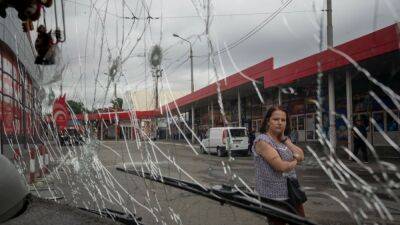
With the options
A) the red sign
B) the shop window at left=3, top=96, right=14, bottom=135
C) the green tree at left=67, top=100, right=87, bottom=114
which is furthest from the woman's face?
the shop window at left=3, top=96, right=14, bottom=135

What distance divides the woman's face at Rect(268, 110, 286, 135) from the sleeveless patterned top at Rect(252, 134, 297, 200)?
64mm

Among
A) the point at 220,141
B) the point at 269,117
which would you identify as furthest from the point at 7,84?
the point at 269,117

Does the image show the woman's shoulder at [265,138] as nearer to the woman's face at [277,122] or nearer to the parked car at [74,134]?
the woman's face at [277,122]

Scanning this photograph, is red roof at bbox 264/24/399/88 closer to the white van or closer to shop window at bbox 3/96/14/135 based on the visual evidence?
the white van

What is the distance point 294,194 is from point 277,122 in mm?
473

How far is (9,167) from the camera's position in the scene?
324 centimetres

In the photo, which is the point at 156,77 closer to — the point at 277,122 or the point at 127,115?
the point at 127,115

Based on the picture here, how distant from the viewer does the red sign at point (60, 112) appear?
6.85m

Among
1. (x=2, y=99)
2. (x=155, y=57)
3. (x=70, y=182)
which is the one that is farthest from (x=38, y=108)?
(x=2, y=99)

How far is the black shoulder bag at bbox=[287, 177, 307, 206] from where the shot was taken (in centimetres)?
355

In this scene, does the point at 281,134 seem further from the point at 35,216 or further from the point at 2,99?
the point at 2,99

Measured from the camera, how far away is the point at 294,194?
3.56 metres

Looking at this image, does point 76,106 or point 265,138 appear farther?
point 76,106

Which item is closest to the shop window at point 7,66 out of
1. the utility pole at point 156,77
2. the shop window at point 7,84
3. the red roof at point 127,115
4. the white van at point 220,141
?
the shop window at point 7,84
